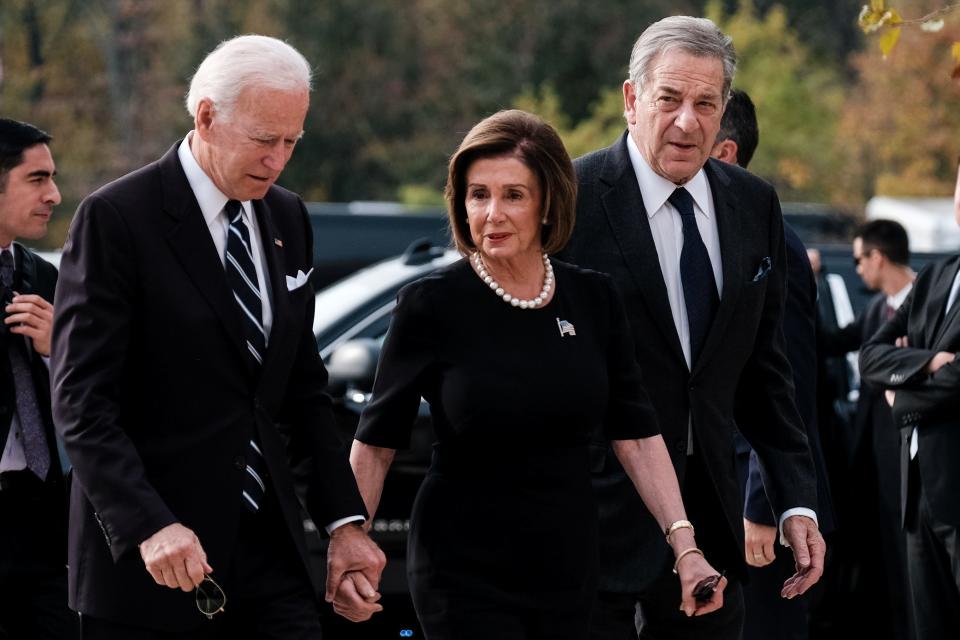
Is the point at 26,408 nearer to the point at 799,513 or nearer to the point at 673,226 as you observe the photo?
the point at 673,226

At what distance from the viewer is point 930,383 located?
580 centimetres

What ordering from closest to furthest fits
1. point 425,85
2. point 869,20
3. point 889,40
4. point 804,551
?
point 804,551
point 869,20
point 889,40
point 425,85

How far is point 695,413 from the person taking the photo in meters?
4.38

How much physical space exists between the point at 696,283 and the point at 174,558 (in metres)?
1.55

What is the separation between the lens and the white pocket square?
400cm

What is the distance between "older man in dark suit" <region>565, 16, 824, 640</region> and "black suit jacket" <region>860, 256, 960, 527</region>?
1.30 m


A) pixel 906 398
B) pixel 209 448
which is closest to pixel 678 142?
pixel 209 448

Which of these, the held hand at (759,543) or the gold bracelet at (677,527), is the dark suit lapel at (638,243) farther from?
the held hand at (759,543)

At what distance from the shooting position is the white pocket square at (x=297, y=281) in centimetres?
400

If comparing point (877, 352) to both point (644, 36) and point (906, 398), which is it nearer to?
point (906, 398)

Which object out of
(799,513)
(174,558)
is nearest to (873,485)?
(799,513)

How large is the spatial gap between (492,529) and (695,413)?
2.36 ft

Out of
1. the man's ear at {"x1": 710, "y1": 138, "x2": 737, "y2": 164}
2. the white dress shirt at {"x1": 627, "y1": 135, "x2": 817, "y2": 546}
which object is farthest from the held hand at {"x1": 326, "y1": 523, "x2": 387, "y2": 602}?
the man's ear at {"x1": 710, "y1": 138, "x2": 737, "y2": 164}

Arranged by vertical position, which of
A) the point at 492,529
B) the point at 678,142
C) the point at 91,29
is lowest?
the point at 492,529
